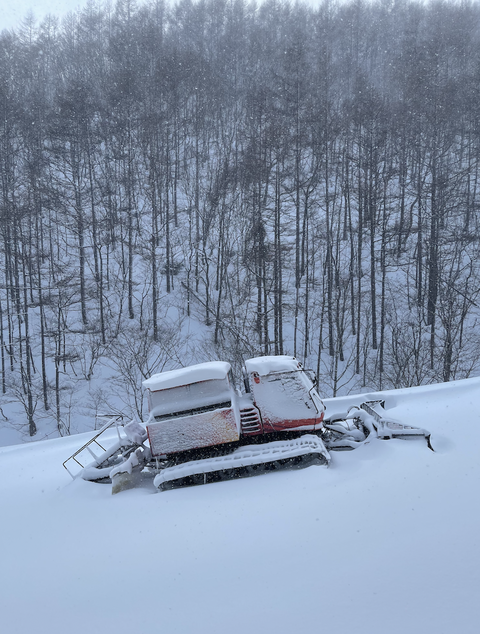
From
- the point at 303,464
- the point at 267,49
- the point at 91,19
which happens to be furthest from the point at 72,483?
the point at 91,19

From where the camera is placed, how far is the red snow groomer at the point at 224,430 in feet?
14.9

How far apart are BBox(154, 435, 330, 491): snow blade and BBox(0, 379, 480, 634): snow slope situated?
7.1 inches

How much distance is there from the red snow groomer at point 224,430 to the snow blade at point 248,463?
10 millimetres

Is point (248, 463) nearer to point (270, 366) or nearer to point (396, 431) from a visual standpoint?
point (270, 366)

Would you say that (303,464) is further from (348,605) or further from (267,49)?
(267,49)

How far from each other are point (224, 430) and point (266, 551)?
1.68 metres

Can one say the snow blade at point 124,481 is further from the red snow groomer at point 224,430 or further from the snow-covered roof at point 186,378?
the snow-covered roof at point 186,378

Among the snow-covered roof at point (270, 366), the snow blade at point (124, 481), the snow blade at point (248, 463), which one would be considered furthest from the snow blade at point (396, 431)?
the snow blade at point (124, 481)

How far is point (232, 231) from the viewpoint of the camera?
2198 centimetres

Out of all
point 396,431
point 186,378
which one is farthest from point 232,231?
point 396,431

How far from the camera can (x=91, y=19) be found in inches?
1574

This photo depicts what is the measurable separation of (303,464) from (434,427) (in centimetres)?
172

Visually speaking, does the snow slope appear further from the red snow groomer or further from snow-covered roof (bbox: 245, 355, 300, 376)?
snow-covered roof (bbox: 245, 355, 300, 376)

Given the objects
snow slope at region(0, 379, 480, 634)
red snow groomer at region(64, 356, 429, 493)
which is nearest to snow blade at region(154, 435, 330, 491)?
red snow groomer at region(64, 356, 429, 493)
